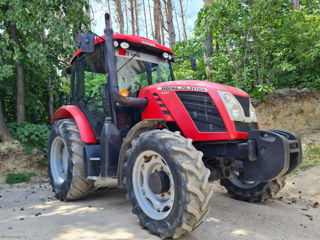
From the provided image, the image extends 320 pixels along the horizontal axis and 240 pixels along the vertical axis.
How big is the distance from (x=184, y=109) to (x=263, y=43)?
6.11 meters

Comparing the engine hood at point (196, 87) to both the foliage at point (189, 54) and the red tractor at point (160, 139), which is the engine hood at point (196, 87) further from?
the foliage at point (189, 54)

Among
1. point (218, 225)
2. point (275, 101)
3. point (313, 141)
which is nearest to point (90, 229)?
point (218, 225)

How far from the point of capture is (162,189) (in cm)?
282

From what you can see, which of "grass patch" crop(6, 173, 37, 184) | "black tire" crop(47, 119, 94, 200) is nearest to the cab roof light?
"black tire" crop(47, 119, 94, 200)

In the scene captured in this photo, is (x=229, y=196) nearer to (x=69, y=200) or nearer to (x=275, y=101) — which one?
(x=69, y=200)

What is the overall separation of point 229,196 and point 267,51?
18.6 feet

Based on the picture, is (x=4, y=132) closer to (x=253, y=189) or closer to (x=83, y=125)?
(x=83, y=125)

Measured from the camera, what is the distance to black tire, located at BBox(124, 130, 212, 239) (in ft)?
8.04

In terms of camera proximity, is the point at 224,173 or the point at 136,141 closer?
the point at 136,141

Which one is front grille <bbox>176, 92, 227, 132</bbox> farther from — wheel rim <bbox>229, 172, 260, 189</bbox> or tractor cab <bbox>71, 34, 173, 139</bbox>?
wheel rim <bbox>229, 172, 260, 189</bbox>

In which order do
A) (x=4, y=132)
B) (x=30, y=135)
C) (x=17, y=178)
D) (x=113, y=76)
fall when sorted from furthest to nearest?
(x=30, y=135) → (x=4, y=132) → (x=17, y=178) → (x=113, y=76)

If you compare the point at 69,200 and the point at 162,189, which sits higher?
the point at 162,189

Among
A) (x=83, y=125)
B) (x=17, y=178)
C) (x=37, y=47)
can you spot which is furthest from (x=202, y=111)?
(x=17, y=178)

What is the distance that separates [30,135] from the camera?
7.52m
